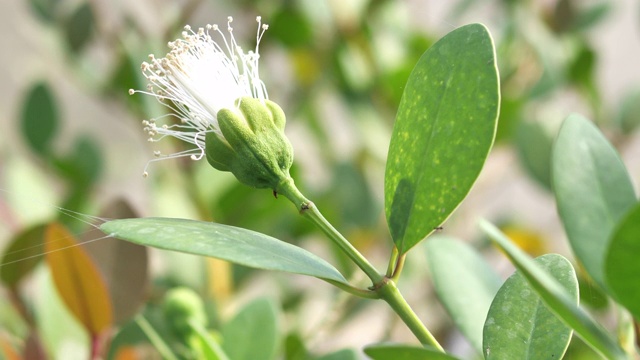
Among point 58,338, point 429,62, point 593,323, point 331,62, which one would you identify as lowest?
point 593,323

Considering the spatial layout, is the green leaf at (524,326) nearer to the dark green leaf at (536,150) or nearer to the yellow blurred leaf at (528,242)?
the dark green leaf at (536,150)

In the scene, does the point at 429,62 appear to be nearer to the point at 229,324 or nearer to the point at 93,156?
the point at 229,324

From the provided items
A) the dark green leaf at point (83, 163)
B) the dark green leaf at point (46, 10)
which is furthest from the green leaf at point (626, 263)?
the dark green leaf at point (46, 10)

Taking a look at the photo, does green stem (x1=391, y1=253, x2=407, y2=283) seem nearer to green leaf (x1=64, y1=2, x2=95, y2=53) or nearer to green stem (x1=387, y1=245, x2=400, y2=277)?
green stem (x1=387, y1=245, x2=400, y2=277)

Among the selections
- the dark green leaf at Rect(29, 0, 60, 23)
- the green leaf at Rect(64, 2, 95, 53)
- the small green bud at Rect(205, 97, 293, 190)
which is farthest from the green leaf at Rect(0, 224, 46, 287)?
the dark green leaf at Rect(29, 0, 60, 23)

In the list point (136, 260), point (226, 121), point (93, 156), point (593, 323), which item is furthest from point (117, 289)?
point (93, 156)
